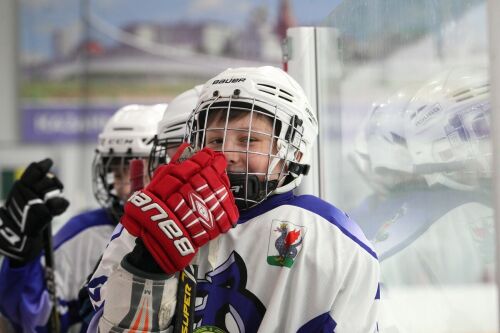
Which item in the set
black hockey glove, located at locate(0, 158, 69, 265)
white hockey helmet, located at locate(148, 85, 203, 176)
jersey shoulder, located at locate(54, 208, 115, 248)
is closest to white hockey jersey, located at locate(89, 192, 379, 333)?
white hockey helmet, located at locate(148, 85, 203, 176)

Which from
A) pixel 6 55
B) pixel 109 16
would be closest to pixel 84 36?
pixel 109 16

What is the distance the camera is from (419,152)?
1057 mm

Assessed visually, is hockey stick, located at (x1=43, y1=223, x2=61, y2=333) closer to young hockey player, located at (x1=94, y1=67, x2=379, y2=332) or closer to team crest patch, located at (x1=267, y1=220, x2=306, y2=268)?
young hockey player, located at (x1=94, y1=67, x2=379, y2=332)

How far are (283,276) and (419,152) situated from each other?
278 millimetres

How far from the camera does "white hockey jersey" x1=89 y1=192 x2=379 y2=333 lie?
1042 mm

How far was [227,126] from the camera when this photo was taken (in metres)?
1.16

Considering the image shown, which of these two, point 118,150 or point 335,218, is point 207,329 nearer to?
point 335,218

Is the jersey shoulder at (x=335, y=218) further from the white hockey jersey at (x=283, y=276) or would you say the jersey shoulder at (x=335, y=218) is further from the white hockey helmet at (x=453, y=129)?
the white hockey helmet at (x=453, y=129)

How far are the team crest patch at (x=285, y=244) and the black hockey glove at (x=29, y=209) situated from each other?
91cm

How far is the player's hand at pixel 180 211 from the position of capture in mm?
972

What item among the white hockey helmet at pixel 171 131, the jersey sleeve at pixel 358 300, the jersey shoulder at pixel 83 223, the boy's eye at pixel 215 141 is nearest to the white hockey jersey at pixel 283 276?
the jersey sleeve at pixel 358 300

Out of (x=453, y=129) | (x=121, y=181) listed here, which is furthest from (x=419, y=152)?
(x=121, y=181)

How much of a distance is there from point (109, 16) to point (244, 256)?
19.1 ft

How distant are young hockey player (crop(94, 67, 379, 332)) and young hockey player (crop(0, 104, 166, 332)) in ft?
2.49
